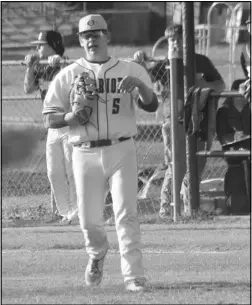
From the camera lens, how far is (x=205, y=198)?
470 inches

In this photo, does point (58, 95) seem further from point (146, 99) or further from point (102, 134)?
point (146, 99)

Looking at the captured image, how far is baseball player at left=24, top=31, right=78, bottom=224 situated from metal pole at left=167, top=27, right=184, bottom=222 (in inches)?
43.4

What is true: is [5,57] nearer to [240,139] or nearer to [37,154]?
[37,154]

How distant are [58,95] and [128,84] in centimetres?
61

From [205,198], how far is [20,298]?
5.05m

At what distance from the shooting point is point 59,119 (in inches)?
302

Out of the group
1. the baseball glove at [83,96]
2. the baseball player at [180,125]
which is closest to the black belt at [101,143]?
the baseball glove at [83,96]

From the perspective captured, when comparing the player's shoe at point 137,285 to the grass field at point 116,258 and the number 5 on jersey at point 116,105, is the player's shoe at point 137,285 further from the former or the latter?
the number 5 on jersey at point 116,105

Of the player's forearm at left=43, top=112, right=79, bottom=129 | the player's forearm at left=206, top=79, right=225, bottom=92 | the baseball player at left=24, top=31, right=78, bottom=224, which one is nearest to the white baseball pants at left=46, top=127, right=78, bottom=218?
the baseball player at left=24, top=31, right=78, bottom=224

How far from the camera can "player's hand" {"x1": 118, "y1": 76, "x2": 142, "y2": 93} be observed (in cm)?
734

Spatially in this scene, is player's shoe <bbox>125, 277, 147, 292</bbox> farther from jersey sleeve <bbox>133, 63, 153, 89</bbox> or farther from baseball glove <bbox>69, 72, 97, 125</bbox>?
jersey sleeve <bbox>133, 63, 153, 89</bbox>

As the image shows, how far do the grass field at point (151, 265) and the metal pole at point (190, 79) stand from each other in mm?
424

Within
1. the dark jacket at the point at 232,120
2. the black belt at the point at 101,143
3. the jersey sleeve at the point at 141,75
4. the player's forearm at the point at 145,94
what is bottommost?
the dark jacket at the point at 232,120

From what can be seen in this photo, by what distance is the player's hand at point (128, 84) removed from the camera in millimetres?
7344
